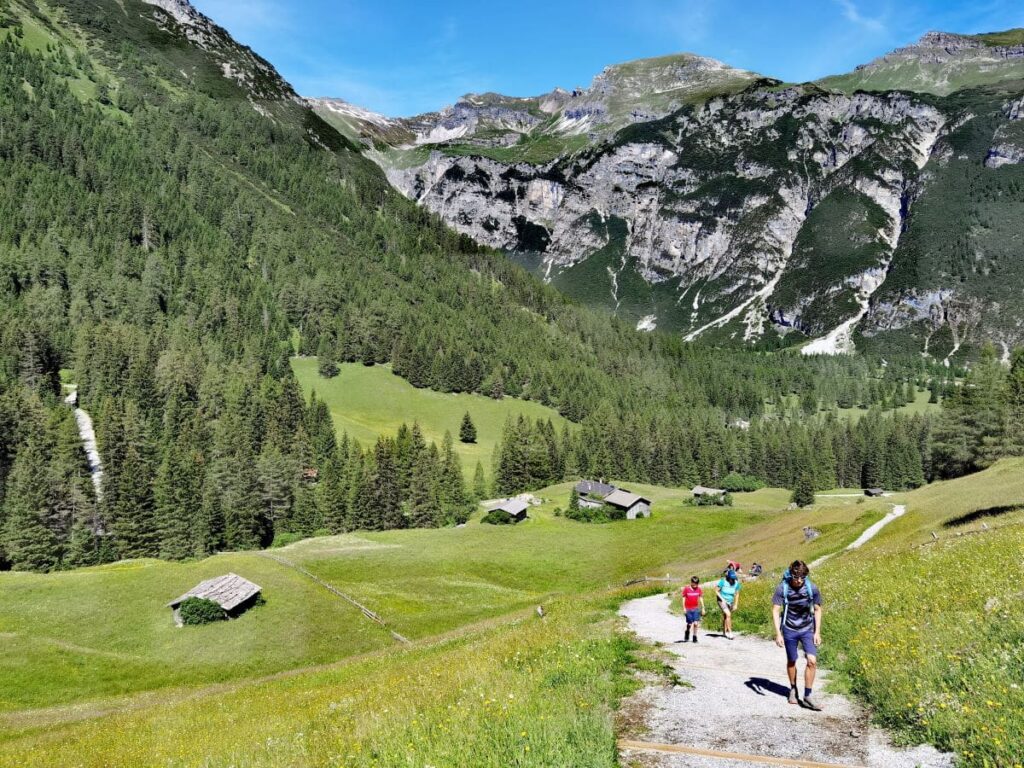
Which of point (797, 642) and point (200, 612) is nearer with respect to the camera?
point (797, 642)

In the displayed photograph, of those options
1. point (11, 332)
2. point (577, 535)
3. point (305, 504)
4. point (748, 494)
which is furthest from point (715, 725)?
point (11, 332)

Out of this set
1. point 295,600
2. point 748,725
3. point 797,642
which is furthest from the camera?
point 295,600

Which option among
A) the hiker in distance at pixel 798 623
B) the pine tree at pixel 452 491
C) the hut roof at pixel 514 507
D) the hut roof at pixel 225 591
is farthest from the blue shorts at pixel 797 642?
the pine tree at pixel 452 491

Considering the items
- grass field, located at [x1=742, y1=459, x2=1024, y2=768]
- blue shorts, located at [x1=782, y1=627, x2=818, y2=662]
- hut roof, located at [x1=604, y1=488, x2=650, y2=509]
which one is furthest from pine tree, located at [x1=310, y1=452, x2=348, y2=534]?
blue shorts, located at [x1=782, y1=627, x2=818, y2=662]

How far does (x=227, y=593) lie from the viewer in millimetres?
55250

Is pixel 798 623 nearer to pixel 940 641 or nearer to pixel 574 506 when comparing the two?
pixel 940 641

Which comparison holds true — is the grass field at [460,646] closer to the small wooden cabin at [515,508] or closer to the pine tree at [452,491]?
the small wooden cabin at [515,508]

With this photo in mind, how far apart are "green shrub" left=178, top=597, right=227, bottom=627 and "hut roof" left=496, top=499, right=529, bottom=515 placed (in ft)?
193

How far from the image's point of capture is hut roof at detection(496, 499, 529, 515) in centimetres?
10725

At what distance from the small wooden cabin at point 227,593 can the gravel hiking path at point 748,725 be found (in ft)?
159

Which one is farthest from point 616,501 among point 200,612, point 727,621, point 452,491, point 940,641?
point 940,641

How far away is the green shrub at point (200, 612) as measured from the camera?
175 ft

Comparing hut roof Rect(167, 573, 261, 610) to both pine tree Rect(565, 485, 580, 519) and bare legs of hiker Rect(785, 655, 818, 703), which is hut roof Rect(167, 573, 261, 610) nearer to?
bare legs of hiker Rect(785, 655, 818, 703)

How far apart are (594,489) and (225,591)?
80293 millimetres
